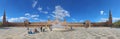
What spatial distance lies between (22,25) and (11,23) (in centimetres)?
336

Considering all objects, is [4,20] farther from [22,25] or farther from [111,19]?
[111,19]

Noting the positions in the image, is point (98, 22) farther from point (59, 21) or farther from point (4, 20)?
point (4, 20)

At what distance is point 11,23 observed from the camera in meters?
59.8

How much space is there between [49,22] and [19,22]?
29.5 feet

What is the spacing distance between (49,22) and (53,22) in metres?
1.34

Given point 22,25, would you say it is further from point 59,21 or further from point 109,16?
point 109,16

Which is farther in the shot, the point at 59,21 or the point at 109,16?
the point at 109,16

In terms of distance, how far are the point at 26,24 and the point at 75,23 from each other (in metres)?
14.3

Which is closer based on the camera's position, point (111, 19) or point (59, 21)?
point (59, 21)

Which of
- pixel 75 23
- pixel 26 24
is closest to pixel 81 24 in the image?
pixel 75 23

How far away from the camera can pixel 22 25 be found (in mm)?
59344

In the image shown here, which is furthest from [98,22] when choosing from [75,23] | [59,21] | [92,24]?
[59,21]

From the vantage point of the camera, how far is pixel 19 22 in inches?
2387

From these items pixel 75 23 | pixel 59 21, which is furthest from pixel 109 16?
pixel 59 21
